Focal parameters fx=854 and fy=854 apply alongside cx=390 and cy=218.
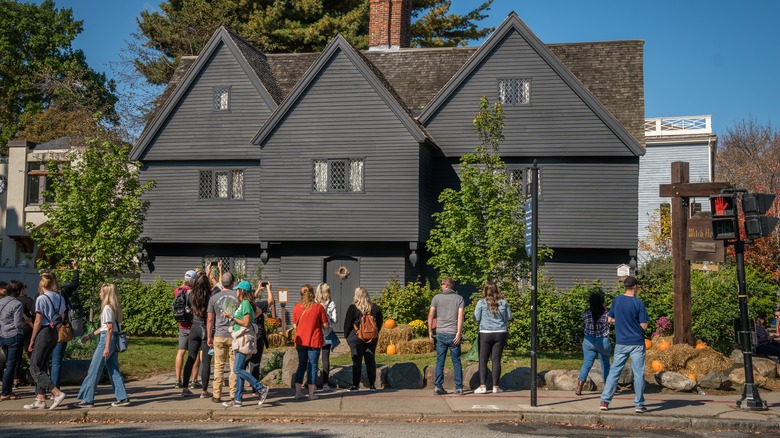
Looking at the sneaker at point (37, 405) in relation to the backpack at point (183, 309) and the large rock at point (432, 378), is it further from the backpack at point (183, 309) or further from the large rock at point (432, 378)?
the large rock at point (432, 378)

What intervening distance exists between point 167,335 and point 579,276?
1453 cm

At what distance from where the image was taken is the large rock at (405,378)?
52.3ft

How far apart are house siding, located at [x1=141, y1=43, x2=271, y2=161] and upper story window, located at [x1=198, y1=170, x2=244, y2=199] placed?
74 cm

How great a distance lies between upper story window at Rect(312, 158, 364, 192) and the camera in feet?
97.4

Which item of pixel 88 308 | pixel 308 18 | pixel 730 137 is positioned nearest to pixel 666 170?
pixel 730 137

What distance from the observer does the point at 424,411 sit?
1331 cm

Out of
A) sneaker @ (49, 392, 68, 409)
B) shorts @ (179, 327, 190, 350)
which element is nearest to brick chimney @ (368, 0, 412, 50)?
shorts @ (179, 327, 190, 350)

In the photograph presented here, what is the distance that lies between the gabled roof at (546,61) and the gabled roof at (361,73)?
136 centimetres

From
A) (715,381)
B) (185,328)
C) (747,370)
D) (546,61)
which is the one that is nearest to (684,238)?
(715,381)

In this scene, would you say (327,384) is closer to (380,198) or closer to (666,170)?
(380,198)

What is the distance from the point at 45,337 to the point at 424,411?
6.06 metres

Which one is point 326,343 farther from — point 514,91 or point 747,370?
point 514,91

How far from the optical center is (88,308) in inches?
1030

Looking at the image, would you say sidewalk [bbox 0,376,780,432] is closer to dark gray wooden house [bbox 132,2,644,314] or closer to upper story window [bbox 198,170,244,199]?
dark gray wooden house [bbox 132,2,644,314]
